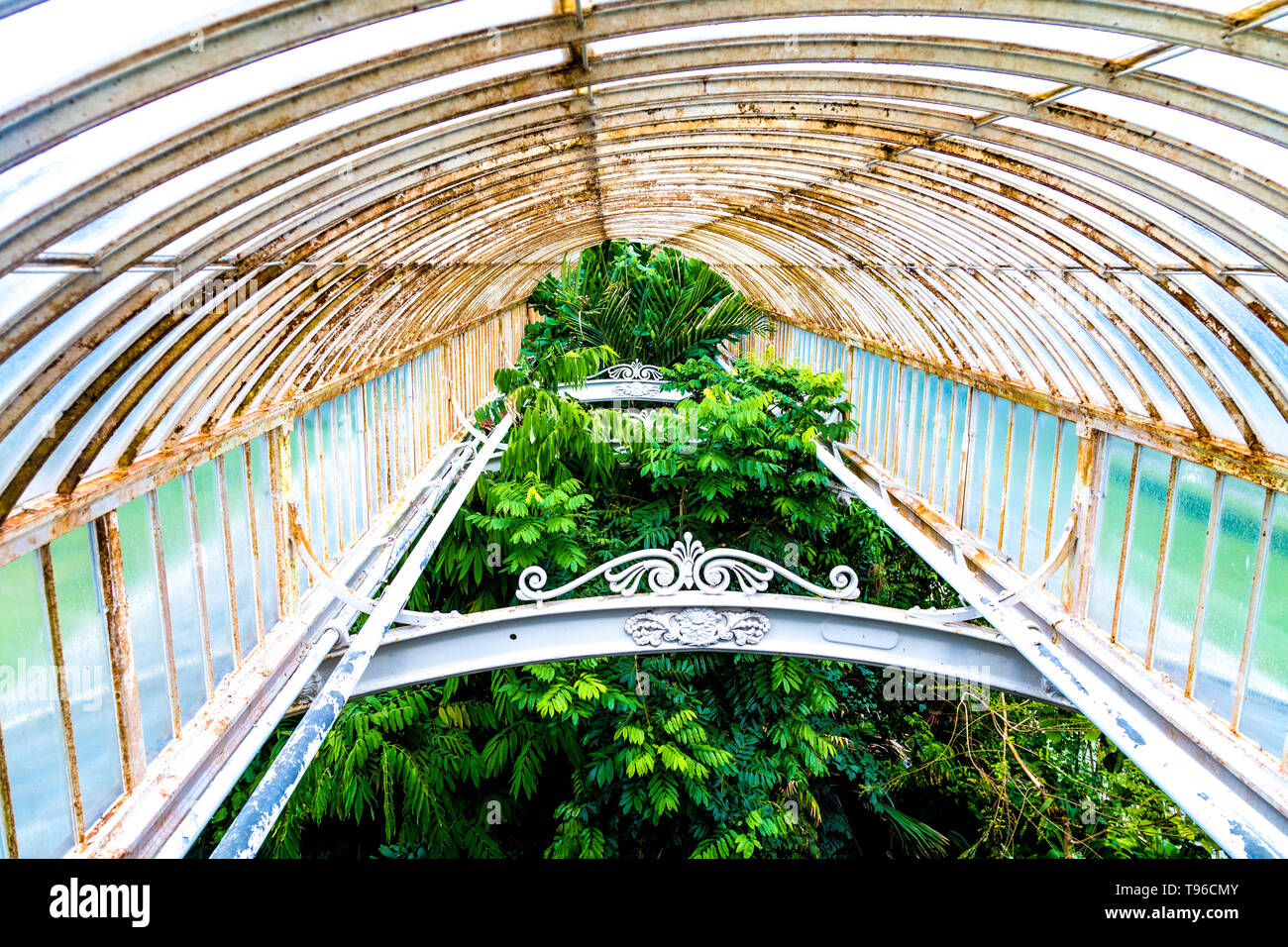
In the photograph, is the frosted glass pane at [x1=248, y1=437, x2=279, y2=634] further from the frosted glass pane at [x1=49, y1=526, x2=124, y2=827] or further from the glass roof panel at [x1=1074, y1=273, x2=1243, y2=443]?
the glass roof panel at [x1=1074, y1=273, x2=1243, y2=443]

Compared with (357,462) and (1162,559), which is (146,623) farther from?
(1162,559)

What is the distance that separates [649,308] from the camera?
17.7 metres

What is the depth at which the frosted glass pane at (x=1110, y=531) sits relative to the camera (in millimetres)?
6145

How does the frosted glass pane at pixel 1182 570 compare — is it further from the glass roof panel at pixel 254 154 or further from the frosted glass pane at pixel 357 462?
the frosted glass pane at pixel 357 462

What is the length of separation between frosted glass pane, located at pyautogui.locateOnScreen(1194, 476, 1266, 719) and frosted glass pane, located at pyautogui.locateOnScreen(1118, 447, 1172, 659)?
1.90 ft

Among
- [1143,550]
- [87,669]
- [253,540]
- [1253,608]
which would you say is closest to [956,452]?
[1143,550]

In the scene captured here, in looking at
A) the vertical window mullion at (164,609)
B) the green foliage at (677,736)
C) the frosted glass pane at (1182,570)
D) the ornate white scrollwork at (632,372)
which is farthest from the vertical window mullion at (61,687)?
the ornate white scrollwork at (632,372)

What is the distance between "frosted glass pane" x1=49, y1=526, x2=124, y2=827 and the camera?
3.58m

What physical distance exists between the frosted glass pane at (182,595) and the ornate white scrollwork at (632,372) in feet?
38.2

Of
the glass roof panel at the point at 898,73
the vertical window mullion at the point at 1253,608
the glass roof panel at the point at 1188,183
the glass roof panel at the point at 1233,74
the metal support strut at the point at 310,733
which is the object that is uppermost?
the glass roof panel at the point at 898,73

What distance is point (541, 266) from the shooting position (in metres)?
16.3

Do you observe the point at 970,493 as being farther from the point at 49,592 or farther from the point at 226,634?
the point at 49,592

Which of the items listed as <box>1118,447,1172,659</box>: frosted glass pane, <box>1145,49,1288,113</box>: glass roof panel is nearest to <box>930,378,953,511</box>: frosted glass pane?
<box>1118,447,1172,659</box>: frosted glass pane

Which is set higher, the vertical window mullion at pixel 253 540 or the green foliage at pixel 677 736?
the vertical window mullion at pixel 253 540
